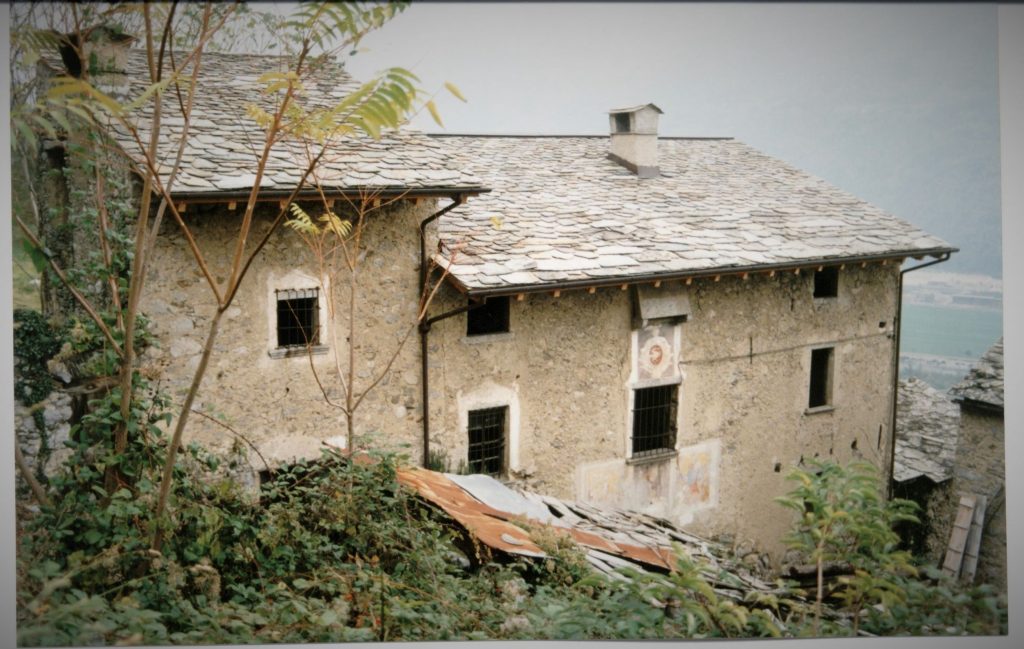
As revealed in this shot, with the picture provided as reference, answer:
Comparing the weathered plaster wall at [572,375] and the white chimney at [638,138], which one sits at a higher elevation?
the white chimney at [638,138]

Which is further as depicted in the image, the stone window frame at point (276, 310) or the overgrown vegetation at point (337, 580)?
the stone window frame at point (276, 310)

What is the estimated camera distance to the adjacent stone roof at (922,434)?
6.11m

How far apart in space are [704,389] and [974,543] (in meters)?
2.22

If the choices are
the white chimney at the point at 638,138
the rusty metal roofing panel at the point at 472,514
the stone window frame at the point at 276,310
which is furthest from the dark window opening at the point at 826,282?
the stone window frame at the point at 276,310

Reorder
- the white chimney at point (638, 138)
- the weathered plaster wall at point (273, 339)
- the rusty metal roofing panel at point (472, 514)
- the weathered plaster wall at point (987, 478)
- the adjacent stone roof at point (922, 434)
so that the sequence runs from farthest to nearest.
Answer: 1. the white chimney at point (638, 138)
2. the adjacent stone roof at point (922, 434)
3. the weathered plaster wall at point (273, 339)
4. the weathered plaster wall at point (987, 478)
5. the rusty metal roofing panel at point (472, 514)

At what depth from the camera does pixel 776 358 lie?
22.4 ft

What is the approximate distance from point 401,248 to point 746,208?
3475mm

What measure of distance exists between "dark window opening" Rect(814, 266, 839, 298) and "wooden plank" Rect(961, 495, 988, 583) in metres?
2.34

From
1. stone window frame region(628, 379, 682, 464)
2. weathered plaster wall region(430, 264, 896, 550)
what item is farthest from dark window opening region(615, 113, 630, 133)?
stone window frame region(628, 379, 682, 464)

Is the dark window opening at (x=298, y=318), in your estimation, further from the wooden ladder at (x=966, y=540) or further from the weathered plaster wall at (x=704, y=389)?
the wooden ladder at (x=966, y=540)

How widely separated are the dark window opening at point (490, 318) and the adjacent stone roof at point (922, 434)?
11.0ft

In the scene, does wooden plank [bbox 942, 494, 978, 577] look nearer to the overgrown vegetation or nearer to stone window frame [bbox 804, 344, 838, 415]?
the overgrown vegetation

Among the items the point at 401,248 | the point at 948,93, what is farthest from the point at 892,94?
the point at 401,248

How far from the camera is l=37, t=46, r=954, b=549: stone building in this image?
17.0 ft
